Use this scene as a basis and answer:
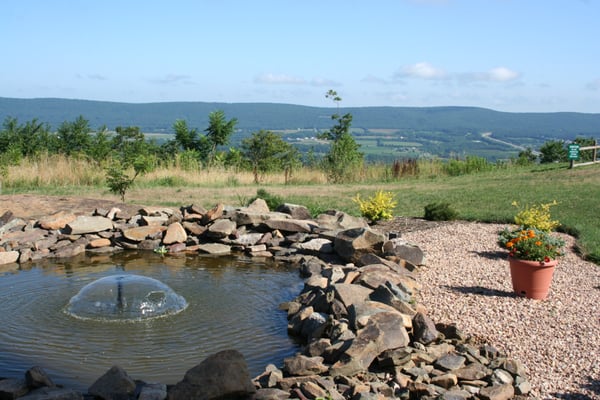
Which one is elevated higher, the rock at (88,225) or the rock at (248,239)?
the rock at (88,225)

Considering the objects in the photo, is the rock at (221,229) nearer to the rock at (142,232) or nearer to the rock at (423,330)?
the rock at (142,232)

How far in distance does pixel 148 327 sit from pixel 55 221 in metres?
4.88

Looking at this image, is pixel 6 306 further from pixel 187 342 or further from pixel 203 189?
pixel 203 189

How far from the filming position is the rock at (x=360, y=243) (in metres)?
8.66

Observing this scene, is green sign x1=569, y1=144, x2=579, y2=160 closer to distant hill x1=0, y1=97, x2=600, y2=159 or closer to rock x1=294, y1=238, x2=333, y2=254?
rock x1=294, y1=238, x2=333, y2=254

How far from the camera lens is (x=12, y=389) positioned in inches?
174

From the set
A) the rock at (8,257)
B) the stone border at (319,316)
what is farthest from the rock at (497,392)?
the rock at (8,257)

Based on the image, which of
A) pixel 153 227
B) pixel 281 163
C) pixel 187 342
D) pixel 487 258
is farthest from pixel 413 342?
pixel 281 163

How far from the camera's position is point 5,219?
1066cm

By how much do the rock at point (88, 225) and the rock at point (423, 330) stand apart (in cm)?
656

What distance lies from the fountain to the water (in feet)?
0.50

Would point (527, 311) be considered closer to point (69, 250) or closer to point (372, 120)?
point (69, 250)

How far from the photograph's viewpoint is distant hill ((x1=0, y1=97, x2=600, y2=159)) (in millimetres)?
93231

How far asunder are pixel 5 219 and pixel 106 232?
1816mm
